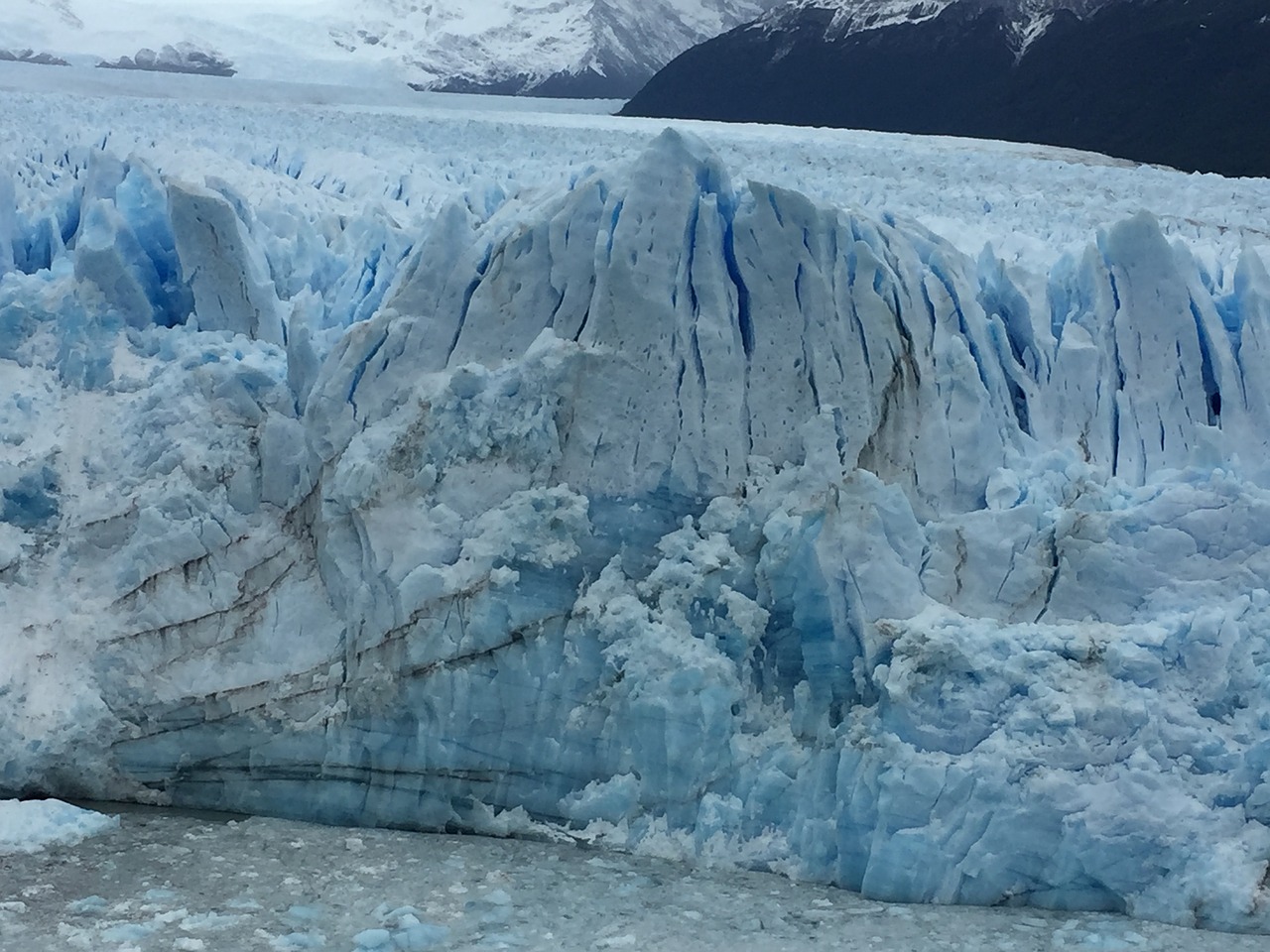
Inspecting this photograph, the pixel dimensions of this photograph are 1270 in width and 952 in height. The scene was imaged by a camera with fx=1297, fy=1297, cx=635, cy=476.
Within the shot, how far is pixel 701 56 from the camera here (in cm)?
1245

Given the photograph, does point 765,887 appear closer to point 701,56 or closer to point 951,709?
point 951,709

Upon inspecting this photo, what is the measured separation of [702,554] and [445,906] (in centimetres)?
129

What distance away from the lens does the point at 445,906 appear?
3.46 metres

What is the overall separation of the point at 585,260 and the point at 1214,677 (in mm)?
2337

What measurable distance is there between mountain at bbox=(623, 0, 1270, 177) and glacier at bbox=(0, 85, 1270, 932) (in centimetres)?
455

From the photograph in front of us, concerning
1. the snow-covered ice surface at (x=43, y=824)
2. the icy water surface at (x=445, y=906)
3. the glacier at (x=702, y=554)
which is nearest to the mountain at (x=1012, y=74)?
the glacier at (x=702, y=554)

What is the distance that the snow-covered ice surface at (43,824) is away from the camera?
376 cm

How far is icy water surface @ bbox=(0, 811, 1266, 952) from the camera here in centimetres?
328

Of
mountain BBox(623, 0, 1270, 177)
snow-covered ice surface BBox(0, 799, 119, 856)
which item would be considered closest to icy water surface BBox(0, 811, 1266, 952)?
snow-covered ice surface BBox(0, 799, 119, 856)

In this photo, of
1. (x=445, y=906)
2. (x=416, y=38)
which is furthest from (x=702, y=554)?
(x=416, y=38)

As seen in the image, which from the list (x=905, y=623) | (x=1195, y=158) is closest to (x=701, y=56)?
(x=1195, y=158)

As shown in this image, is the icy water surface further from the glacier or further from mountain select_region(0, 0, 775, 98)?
mountain select_region(0, 0, 775, 98)

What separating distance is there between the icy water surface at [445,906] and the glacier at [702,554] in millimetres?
153

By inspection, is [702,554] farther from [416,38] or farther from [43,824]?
[416,38]
